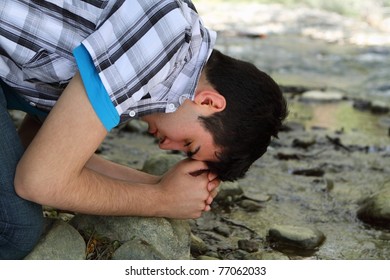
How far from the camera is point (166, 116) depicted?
213 centimetres

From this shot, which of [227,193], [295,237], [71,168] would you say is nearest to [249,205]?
[227,193]

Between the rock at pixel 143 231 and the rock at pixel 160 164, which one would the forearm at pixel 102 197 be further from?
the rock at pixel 160 164

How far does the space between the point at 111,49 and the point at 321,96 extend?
4.06 m

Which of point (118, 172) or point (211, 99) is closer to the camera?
point (211, 99)

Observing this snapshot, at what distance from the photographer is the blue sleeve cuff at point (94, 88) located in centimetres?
189

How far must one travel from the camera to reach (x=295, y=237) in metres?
2.84

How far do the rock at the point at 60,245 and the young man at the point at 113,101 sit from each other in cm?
6

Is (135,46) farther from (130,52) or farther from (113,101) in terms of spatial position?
(113,101)

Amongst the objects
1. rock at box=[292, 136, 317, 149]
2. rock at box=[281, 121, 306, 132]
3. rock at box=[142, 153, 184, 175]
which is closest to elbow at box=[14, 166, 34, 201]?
rock at box=[142, 153, 184, 175]

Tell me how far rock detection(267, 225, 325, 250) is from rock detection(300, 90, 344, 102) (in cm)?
285

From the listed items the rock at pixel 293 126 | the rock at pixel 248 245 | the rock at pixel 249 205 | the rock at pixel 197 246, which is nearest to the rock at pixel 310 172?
the rock at pixel 249 205

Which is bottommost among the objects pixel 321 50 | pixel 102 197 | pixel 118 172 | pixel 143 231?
pixel 321 50
